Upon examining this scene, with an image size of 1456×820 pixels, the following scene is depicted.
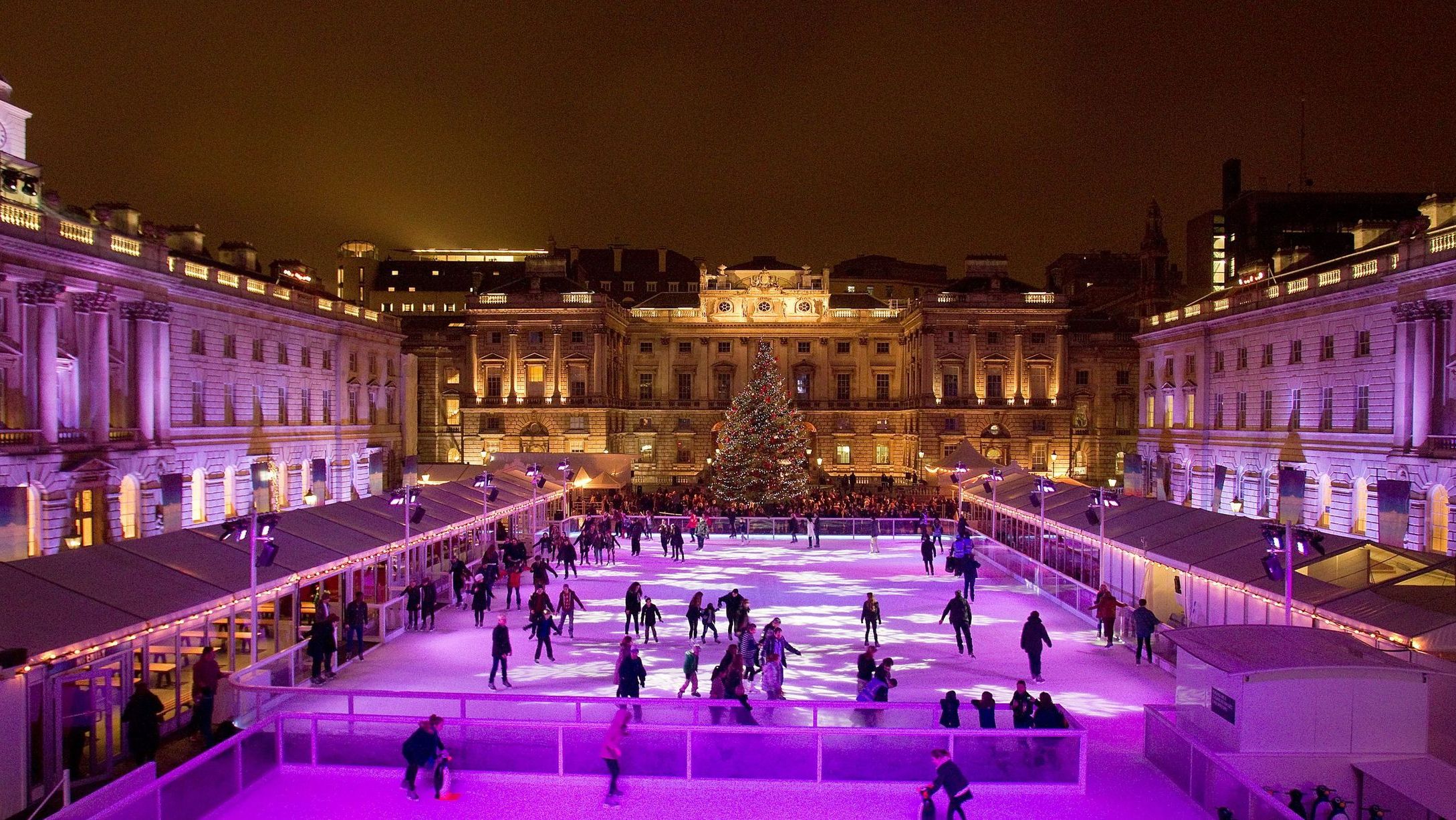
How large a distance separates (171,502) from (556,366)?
104 ft

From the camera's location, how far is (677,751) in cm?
1049

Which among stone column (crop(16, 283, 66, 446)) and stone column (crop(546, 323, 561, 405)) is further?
stone column (crop(546, 323, 561, 405))

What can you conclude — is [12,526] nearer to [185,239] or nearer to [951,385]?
[185,239]

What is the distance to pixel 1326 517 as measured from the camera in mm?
33875

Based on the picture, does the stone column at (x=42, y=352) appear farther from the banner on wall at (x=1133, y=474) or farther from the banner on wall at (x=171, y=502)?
the banner on wall at (x=1133, y=474)

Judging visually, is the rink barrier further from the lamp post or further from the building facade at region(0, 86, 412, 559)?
the building facade at region(0, 86, 412, 559)

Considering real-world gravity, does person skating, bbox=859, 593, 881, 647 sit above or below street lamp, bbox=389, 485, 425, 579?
below

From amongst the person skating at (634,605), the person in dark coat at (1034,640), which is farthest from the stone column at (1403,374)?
the person skating at (634,605)

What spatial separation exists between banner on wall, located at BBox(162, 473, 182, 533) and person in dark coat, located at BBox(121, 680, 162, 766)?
61.3 feet

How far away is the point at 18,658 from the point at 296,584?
20.6 ft

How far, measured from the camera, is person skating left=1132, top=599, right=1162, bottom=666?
1605cm

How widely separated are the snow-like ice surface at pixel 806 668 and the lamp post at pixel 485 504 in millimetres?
3410

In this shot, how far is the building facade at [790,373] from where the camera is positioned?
58219 millimetres

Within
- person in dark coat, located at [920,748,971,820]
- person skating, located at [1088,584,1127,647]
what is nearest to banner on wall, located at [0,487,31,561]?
person in dark coat, located at [920,748,971,820]
